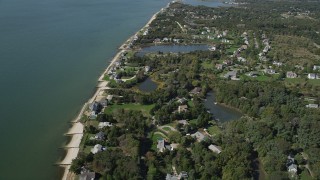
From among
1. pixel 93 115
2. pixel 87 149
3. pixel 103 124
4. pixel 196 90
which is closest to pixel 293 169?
pixel 87 149

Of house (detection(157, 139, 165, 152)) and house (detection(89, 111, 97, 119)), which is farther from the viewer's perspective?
house (detection(89, 111, 97, 119))

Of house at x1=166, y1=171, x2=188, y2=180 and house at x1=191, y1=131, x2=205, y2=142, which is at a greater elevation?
house at x1=191, y1=131, x2=205, y2=142

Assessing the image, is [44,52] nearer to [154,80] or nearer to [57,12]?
[154,80]

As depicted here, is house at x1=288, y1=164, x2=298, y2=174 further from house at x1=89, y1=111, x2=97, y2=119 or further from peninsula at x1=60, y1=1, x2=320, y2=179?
house at x1=89, y1=111, x2=97, y2=119

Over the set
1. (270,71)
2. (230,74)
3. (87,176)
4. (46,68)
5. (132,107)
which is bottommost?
(87,176)

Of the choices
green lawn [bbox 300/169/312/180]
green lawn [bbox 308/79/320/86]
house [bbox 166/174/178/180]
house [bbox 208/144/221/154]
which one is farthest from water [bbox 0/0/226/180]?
green lawn [bbox 308/79/320/86]

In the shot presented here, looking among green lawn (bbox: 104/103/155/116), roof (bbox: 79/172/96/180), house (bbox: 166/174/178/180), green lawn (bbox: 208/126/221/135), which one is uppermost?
green lawn (bbox: 104/103/155/116)

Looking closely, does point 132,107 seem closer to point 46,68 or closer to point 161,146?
point 161,146

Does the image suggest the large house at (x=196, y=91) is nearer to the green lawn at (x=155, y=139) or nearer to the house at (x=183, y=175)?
the green lawn at (x=155, y=139)
